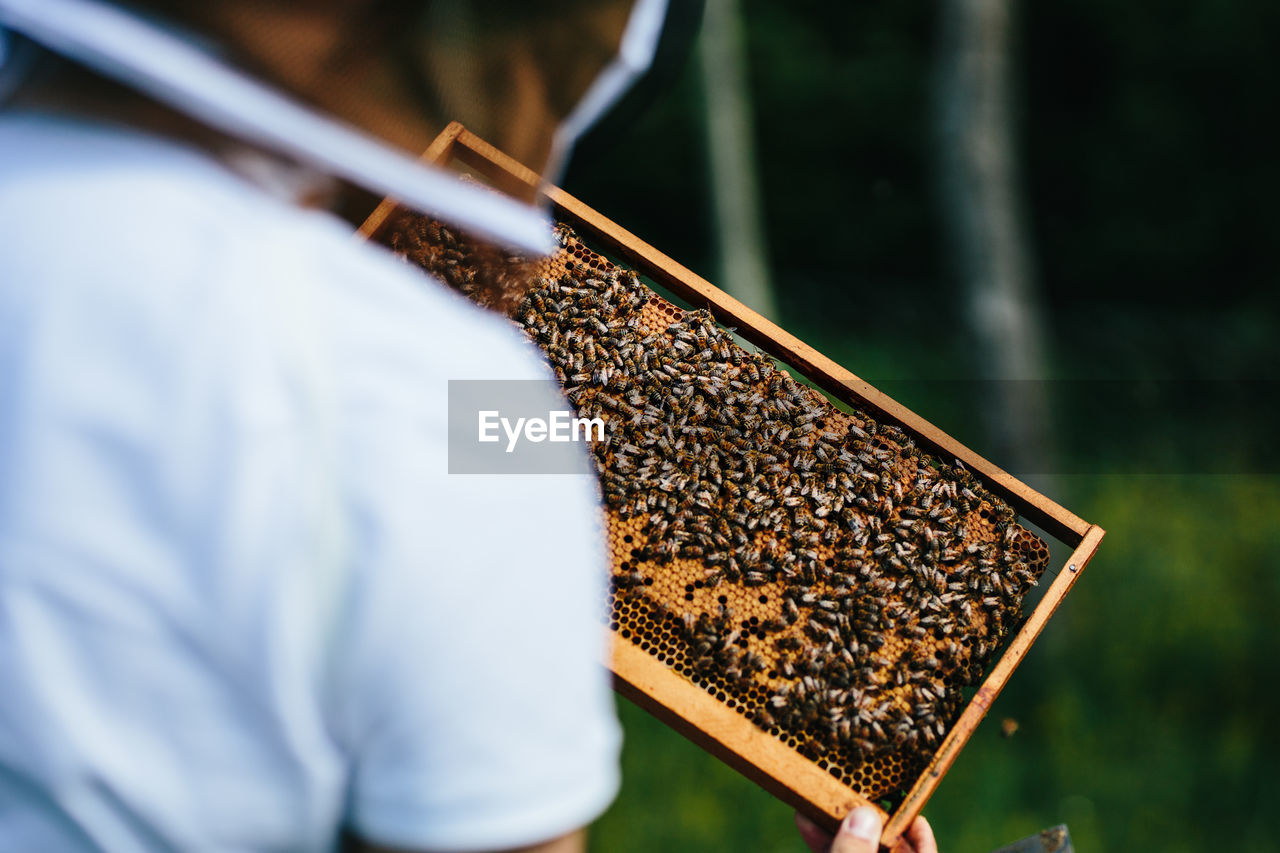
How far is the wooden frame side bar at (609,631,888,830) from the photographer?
219cm

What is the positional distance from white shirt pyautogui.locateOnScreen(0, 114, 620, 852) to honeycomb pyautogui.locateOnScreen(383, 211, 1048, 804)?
129 cm

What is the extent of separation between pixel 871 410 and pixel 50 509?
6.97 feet

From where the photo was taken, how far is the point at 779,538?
95.7 inches

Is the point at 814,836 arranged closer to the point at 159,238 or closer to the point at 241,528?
the point at 241,528

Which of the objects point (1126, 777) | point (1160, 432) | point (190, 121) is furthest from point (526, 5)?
point (1160, 432)

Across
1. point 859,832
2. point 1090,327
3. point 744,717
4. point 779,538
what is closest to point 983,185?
point 779,538

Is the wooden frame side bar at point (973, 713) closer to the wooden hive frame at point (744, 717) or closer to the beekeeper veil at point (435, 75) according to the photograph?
the wooden hive frame at point (744, 717)

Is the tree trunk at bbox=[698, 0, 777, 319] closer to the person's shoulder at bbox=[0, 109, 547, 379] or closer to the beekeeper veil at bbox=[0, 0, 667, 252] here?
the beekeeper veil at bbox=[0, 0, 667, 252]

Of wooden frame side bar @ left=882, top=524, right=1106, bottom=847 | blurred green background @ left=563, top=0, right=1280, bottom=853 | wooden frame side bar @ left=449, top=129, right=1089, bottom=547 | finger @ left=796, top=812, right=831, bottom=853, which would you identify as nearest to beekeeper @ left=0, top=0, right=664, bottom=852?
blurred green background @ left=563, top=0, right=1280, bottom=853

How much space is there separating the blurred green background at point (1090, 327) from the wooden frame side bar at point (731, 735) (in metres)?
1.14

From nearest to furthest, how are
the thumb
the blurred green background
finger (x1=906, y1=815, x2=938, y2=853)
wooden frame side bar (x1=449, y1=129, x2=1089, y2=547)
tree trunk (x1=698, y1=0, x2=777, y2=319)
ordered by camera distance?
1. the thumb
2. finger (x1=906, y1=815, x2=938, y2=853)
3. wooden frame side bar (x1=449, y1=129, x2=1089, y2=547)
4. the blurred green background
5. tree trunk (x1=698, y1=0, x2=777, y2=319)

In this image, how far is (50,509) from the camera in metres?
0.88

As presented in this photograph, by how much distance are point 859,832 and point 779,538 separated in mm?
706

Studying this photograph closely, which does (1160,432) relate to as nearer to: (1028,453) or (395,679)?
(1028,453)
